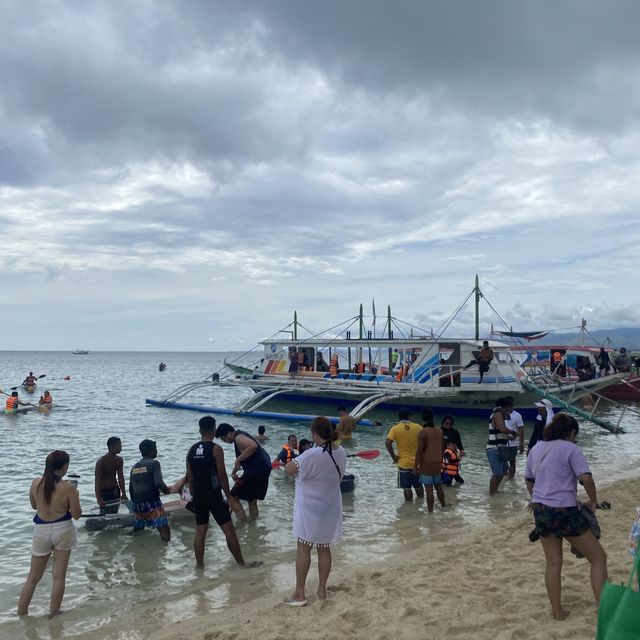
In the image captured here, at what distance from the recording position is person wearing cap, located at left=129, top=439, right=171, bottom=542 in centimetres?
745

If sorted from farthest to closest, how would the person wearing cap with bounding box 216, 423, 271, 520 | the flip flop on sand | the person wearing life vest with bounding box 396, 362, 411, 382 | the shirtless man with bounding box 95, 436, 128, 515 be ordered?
the person wearing life vest with bounding box 396, 362, 411, 382, the shirtless man with bounding box 95, 436, 128, 515, the person wearing cap with bounding box 216, 423, 271, 520, the flip flop on sand

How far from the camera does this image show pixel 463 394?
22656mm

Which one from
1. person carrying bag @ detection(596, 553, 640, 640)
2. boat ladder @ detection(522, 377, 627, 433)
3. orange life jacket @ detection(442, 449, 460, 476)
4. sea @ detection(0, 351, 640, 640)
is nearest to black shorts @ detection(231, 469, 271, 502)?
sea @ detection(0, 351, 640, 640)

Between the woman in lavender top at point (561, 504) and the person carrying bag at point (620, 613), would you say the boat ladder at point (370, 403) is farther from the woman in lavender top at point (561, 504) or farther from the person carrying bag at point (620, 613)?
the person carrying bag at point (620, 613)

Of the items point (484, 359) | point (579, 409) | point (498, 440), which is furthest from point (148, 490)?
point (484, 359)

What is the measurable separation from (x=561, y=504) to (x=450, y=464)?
6838mm

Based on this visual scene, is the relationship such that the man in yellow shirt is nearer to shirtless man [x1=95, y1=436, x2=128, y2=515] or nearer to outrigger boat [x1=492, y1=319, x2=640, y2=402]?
shirtless man [x1=95, y1=436, x2=128, y2=515]

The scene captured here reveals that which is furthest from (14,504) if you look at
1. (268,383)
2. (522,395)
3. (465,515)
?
(522,395)

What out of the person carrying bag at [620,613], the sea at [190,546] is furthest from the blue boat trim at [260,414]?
the person carrying bag at [620,613]

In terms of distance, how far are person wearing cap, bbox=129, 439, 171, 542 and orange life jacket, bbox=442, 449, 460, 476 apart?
530 cm

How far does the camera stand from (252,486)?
8.40 m

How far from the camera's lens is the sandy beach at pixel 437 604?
4582 millimetres

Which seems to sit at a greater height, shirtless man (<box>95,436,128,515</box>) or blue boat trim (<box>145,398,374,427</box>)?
shirtless man (<box>95,436,128,515</box>)

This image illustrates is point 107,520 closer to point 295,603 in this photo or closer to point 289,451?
point 289,451
